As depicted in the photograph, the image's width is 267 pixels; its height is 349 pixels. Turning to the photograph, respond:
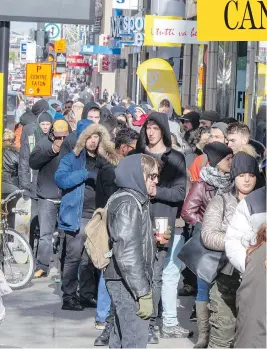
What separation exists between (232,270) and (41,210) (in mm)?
5144

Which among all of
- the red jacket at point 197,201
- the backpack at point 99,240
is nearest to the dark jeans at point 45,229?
the red jacket at point 197,201

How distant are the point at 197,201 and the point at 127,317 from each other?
2.44 meters

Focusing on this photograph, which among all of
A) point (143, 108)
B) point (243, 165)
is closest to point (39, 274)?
point (243, 165)

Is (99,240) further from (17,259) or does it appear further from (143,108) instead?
(143,108)

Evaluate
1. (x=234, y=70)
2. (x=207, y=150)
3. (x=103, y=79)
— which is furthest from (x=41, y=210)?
(x=103, y=79)

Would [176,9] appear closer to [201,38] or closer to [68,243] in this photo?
[68,243]

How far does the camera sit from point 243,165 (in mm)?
8484

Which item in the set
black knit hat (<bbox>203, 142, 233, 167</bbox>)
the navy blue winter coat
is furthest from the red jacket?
the navy blue winter coat

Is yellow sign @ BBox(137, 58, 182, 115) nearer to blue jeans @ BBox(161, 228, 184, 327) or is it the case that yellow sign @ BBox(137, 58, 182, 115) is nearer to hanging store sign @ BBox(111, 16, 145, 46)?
blue jeans @ BBox(161, 228, 184, 327)

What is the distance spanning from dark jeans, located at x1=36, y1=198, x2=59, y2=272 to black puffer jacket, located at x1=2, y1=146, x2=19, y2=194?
31.6 inches

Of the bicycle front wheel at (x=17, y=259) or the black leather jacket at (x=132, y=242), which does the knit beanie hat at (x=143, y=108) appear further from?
the black leather jacket at (x=132, y=242)

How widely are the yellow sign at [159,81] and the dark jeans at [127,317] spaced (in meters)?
12.5

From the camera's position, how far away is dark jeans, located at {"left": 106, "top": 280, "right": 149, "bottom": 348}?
23.9 feet

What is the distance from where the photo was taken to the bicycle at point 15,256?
12.6 m
